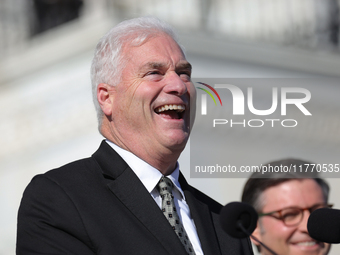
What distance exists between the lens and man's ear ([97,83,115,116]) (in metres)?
2.88

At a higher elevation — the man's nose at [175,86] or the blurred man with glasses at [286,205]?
the man's nose at [175,86]

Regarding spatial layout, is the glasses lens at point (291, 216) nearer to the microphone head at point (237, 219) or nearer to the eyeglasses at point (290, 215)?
the eyeglasses at point (290, 215)

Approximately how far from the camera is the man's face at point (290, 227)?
138 inches

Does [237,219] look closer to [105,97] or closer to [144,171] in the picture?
[144,171]

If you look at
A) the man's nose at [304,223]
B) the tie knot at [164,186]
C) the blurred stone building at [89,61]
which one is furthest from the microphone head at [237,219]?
the blurred stone building at [89,61]

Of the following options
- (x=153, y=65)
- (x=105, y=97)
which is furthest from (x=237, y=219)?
(x=105, y=97)

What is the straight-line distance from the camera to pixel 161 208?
258 centimetres

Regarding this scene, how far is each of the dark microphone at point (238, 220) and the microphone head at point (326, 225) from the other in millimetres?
238

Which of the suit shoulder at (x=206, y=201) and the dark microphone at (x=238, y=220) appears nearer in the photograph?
the dark microphone at (x=238, y=220)

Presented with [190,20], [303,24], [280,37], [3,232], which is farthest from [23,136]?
[303,24]

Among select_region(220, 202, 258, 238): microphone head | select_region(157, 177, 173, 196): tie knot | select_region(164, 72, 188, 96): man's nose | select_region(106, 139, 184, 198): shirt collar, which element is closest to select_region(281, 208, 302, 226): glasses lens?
select_region(106, 139, 184, 198): shirt collar

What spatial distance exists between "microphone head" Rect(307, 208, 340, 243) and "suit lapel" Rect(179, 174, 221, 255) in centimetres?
52

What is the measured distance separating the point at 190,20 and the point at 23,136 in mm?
2413

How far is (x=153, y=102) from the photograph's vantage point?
9.04ft
